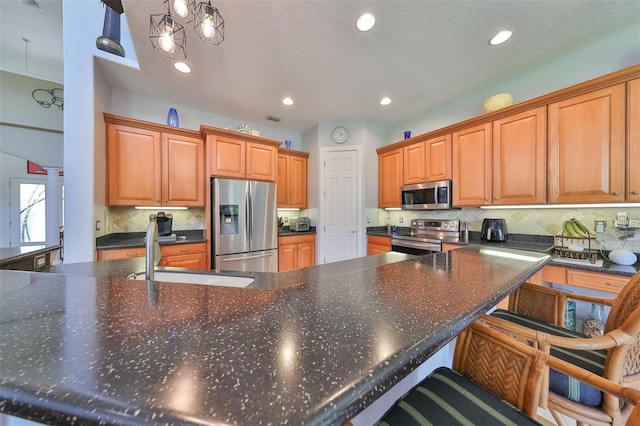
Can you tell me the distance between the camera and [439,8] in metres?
1.68

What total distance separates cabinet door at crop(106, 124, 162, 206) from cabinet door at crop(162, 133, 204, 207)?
77 mm

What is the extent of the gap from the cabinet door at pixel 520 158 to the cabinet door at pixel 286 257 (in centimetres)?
269

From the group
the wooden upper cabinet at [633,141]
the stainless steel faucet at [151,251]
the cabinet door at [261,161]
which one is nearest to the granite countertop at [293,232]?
the cabinet door at [261,161]

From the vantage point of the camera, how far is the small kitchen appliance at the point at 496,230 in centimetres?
247

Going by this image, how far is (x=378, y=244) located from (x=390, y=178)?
1.07 metres

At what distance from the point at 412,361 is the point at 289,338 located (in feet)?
0.73

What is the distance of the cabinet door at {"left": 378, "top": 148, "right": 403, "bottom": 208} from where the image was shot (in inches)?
135

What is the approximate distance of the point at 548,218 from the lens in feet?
7.58

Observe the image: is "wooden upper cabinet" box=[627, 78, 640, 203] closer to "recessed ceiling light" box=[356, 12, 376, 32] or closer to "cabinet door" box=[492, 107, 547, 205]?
"cabinet door" box=[492, 107, 547, 205]

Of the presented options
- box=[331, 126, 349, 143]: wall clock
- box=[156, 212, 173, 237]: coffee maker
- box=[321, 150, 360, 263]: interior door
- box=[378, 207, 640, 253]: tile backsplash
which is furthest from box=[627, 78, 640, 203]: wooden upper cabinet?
box=[156, 212, 173, 237]: coffee maker

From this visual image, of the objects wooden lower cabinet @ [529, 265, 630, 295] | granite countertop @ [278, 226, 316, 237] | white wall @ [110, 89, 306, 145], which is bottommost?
wooden lower cabinet @ [529, 265, 630, 295]

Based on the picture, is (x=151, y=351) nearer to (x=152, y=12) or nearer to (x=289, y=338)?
(x=289, y=338)

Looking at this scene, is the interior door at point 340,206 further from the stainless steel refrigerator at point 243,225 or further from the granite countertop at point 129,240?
the granite countertop at point 129,240

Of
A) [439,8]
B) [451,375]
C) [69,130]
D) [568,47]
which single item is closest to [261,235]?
[69,130]
